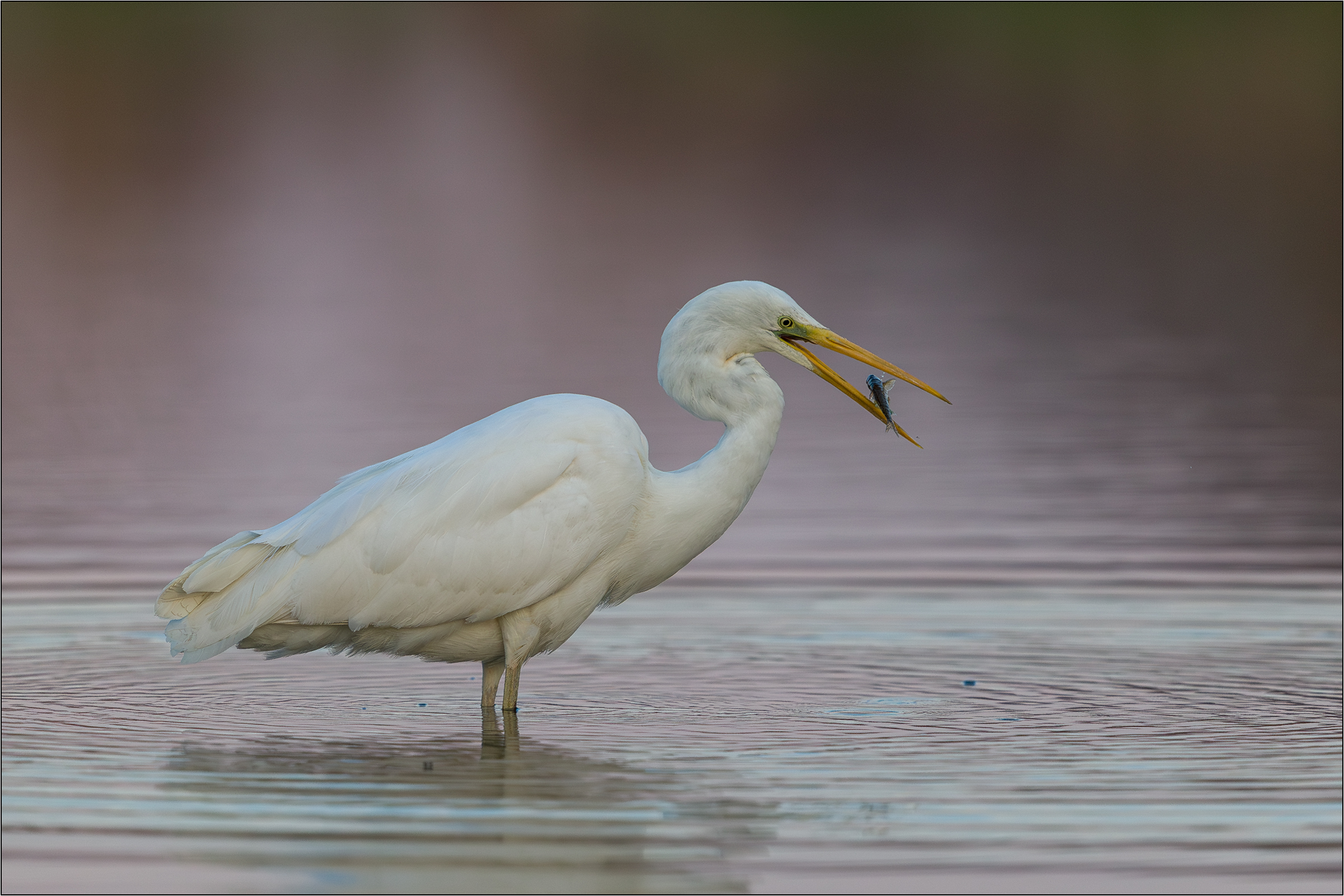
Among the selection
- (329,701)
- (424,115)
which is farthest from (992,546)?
(424,115)

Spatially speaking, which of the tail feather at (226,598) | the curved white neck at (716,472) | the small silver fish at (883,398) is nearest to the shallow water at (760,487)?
the tail feather at (226,598)

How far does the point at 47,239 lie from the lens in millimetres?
30516

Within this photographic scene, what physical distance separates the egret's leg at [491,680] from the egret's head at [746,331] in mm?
1279

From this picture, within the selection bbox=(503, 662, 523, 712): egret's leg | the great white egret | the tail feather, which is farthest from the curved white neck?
the tail feather

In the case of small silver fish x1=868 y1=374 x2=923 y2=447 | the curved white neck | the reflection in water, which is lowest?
the reflection in water

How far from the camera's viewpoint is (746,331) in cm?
800

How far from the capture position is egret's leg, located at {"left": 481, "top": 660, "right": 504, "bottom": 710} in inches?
312

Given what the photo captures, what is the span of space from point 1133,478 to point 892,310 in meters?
9.04

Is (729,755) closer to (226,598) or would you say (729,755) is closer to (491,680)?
(491,680)

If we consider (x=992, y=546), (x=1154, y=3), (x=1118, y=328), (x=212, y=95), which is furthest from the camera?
(x=212, y=95)

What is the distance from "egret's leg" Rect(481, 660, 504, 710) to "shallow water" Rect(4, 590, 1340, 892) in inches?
5.9

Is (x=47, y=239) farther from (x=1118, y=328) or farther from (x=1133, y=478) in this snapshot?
(x=1133, y=478)

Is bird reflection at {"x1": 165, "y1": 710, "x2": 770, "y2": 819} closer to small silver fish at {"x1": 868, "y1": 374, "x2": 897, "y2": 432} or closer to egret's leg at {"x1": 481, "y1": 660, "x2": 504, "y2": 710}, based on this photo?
egret's leg at {"x1": 481, "y1": 660, "x2": 504, "y2": 710}

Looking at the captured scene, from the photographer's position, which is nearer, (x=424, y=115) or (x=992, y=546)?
(x=992, y=546)
